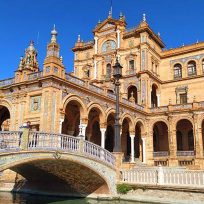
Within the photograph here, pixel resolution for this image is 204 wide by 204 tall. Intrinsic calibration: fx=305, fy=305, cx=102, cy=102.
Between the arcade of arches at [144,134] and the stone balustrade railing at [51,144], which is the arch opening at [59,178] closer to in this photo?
the stone balustrade railing at [51,144]

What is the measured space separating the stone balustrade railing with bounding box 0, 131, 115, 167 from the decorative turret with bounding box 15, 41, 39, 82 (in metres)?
8.71

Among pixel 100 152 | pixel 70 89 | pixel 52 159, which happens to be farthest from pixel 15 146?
pixel 70 89

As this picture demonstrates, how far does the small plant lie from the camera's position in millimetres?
17438

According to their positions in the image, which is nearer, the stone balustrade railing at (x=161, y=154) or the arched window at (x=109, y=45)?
the stone balustrade railing at (x=161, y=154)

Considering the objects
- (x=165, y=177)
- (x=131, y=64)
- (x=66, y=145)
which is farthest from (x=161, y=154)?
(x=66, y=145)

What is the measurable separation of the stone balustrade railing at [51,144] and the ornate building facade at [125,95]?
4.68m

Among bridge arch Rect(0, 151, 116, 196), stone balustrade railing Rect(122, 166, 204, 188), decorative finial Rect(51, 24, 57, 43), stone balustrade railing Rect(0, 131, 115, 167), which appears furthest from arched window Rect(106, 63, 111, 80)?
stone balustrade railing Rect(122, 166, 204, 188)

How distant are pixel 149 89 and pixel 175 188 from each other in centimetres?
1889

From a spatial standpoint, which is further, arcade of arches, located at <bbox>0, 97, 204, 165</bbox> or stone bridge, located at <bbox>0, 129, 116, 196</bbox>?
arcade of arches, located at <bbox>0, 97, 204, 165</bbox>

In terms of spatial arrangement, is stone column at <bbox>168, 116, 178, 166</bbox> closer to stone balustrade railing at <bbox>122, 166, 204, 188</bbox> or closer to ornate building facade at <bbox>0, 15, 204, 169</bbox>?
ornate building facade at <bbox>0, 15, 204, 169</bbox>

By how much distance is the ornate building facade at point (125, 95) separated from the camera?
21.7 m

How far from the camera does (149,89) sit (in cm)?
3362

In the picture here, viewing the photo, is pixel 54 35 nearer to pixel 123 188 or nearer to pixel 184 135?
pixel 123 188

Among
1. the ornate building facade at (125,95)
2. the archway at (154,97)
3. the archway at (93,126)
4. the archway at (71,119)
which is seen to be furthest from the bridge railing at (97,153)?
the archway at (154,97)
